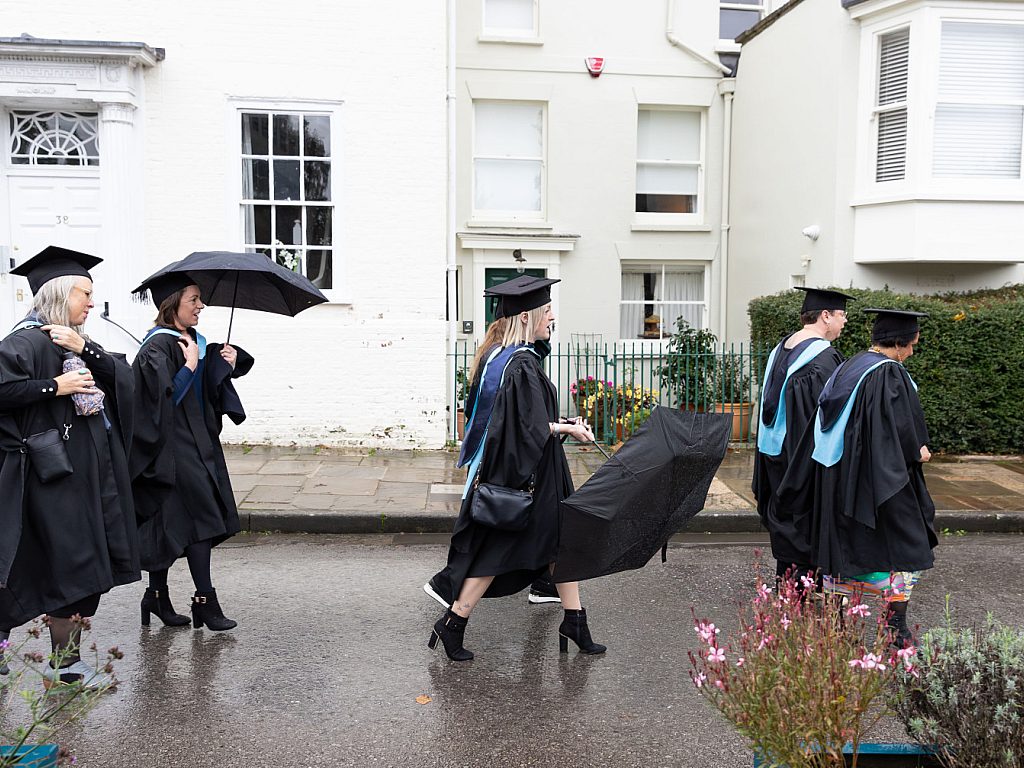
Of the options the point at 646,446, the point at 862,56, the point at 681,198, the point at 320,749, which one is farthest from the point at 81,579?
the point at 681,198

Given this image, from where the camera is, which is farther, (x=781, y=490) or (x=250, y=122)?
(x=250, y=122)

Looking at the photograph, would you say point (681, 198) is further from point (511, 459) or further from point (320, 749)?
point (320, 749)

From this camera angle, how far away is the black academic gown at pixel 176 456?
15.9ft

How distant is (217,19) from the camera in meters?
10.2

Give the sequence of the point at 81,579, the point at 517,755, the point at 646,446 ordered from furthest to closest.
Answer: the point at 646,446, the point at 81,579, the point at 517,755

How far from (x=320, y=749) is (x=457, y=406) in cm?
702

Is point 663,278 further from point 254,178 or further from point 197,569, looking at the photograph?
point 197,569

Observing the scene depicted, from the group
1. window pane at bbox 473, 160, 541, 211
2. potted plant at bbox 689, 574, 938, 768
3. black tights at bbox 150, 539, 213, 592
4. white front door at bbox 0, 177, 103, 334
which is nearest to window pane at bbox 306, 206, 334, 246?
white front door at bbox 0, 177, 103, 334

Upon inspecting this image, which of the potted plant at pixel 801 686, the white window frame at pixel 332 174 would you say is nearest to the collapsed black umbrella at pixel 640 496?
the potted plant at pixel 801 686

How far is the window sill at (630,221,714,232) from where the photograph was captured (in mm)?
14281

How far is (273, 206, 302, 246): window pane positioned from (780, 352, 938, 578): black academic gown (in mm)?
7163

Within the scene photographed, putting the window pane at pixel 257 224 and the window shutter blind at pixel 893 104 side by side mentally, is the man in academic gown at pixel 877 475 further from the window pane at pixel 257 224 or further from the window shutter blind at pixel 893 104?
the window pane at pixel 257 224

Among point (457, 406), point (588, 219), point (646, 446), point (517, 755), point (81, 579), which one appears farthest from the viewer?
point (588, 219)

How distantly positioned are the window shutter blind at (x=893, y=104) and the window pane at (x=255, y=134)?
7.11 metres
